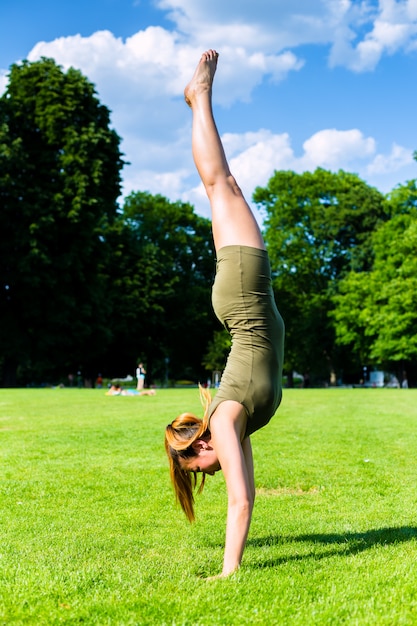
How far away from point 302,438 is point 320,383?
73599 mm

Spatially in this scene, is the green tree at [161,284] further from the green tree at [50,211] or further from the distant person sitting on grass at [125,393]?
the distant person sitting on grass at [125,393]

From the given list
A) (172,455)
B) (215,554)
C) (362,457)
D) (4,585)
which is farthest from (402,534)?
(362,457)

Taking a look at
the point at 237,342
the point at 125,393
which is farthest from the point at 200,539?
the point at 125,393

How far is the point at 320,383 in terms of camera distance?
86812 mm

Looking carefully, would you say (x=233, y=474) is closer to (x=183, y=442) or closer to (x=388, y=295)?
(x=183, y=442)

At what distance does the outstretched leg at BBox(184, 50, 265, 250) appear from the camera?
16.7 feet

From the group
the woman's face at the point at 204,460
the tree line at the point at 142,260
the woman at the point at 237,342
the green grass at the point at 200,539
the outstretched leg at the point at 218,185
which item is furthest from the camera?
the tree line at the point at 142,260

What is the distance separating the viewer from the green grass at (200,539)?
4203 mm

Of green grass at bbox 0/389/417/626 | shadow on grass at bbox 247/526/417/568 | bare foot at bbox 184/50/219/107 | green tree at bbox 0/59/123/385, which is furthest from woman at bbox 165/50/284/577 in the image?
green tree at bbox 0/59/123/385

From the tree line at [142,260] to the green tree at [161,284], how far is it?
144 mm

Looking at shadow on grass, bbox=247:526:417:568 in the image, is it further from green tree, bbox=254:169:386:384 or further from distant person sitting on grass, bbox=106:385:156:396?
green tree, bbox=254:169:386:384

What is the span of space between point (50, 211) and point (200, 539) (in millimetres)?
38918

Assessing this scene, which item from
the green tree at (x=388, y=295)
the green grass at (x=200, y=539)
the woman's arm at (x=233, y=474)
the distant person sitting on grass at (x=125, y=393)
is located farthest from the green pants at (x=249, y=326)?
the green tree at (x=388, y=295)

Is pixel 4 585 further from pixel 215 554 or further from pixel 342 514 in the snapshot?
pixel 342 514
